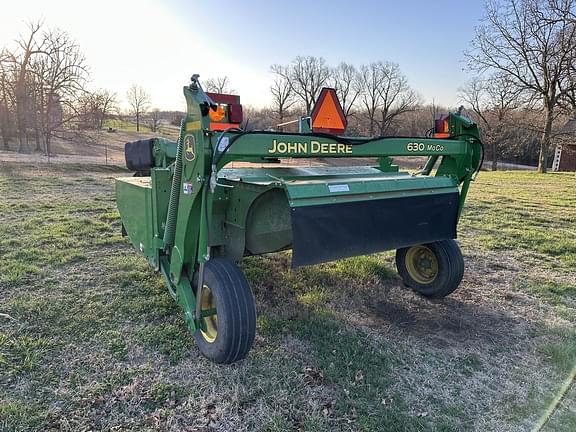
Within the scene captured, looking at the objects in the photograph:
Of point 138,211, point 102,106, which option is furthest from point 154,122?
point 138,211

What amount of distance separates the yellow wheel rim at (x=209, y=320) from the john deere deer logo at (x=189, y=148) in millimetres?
856

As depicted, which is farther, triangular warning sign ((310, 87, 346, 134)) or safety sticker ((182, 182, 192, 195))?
triangular warning sign ((310, 87, 346, 134))

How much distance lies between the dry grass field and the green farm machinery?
0.34 metres

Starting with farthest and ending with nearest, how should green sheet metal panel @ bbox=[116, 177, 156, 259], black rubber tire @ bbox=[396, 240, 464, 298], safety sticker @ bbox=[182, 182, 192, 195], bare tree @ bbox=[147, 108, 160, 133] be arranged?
bare tree @ bbox=[147, 108, 160, 133] < black rubber tire @ bbox=[396, 240, 464, 298] < green sheet metal panel @ bbox=[116, 177, 156, 259] < safety sticker @ bbox=[182, 182, 192, 195]

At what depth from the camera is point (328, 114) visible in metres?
2.98

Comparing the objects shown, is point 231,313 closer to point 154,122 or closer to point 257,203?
point 257,203

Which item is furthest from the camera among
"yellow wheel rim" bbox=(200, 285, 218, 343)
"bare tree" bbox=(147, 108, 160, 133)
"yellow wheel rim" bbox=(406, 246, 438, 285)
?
"bare tree" bbox=(147, 108, 160, 133)

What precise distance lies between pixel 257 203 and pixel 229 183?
27 centimetres

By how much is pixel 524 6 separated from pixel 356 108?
31120 millimetres

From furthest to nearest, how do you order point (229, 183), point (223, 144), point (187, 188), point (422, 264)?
point (422, 264) < point (229, 183) < point (187, 188) < point (223, 144)

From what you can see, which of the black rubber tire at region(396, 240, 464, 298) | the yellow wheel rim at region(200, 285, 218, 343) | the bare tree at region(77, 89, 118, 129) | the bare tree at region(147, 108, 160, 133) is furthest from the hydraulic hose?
the bare tree at region(147, 108, 160, 133)

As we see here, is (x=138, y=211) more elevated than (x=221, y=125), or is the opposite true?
(x=221, y=125)

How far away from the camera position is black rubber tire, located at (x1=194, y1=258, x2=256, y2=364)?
2.61m

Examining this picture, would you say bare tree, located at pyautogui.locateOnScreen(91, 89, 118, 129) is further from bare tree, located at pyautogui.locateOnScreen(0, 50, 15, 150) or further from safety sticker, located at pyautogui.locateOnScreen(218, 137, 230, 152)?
safety sticker, located at pyautogui.locateOnScreen(218, 137, 230, 152)
